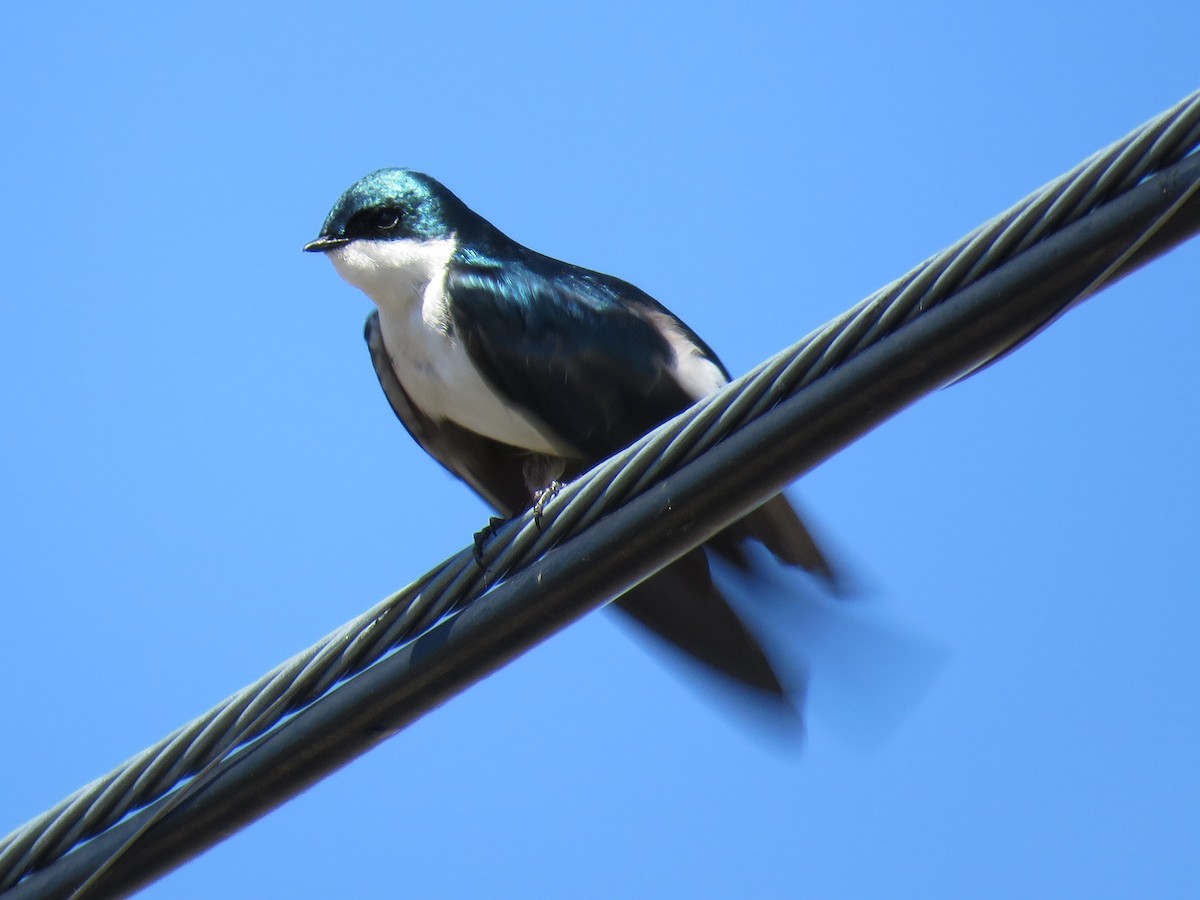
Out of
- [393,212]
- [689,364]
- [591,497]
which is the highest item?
[393,212]

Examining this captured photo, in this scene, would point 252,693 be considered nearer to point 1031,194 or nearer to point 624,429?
point 1031,194

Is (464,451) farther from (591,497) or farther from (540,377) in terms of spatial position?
(591,497)

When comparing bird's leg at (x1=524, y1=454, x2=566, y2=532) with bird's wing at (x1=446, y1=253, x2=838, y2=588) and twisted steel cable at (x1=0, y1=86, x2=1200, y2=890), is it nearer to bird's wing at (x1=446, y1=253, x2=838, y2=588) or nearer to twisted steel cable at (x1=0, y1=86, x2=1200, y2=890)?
bird's wing at (x1=446, y1=253, x2=838, y2=588)

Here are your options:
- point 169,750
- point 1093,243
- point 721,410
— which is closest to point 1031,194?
point 1093,243

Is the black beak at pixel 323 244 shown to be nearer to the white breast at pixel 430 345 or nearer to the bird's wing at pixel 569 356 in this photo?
the white breast at pixel 430 345

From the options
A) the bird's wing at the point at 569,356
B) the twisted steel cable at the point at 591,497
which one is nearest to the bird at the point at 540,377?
the bird's wing at the point at 569,356

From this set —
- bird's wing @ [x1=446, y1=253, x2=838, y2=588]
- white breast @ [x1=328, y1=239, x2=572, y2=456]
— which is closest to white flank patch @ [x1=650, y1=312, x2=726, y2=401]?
bird's wing @ [x1=446, y1=253, x2=838, y2=588]

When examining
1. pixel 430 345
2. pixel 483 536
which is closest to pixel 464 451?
pixel 430 345
